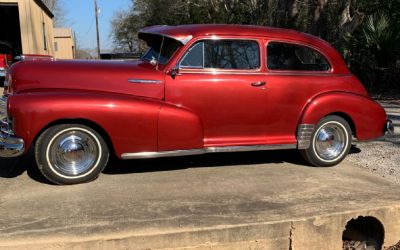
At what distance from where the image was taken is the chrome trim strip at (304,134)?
5.73 metres

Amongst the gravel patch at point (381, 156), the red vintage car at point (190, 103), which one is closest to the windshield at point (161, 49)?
the red vintage car at point (190, 103)

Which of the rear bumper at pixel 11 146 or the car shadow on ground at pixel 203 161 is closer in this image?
the rear bumper at pixel 11 146

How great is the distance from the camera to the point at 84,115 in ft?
15.6

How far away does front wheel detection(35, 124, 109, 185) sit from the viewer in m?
4.79

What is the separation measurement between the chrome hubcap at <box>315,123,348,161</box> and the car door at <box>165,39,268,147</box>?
2.59 ft

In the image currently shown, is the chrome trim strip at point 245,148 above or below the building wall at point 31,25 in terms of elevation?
below

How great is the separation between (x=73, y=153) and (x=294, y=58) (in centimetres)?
284

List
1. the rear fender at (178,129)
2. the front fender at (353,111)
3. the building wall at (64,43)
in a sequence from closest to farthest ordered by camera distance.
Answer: the rear fender at (178,129)
the front fender at (353,111)
the building wall at (64,43)

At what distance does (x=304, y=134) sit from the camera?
5.74 metres

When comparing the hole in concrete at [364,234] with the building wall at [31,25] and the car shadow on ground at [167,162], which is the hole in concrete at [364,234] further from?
the building wall at [31,25]

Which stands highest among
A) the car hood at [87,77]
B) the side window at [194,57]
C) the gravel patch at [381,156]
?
the side window at [194,57]

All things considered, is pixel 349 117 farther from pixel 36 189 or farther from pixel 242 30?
pixel 36 189

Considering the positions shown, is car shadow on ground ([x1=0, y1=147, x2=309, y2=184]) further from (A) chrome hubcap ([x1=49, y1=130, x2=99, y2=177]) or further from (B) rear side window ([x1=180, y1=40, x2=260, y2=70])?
(B) rear side window ([x1=180, y1=40, x2=260, y2=70])

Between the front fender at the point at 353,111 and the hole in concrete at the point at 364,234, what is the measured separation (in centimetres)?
137
